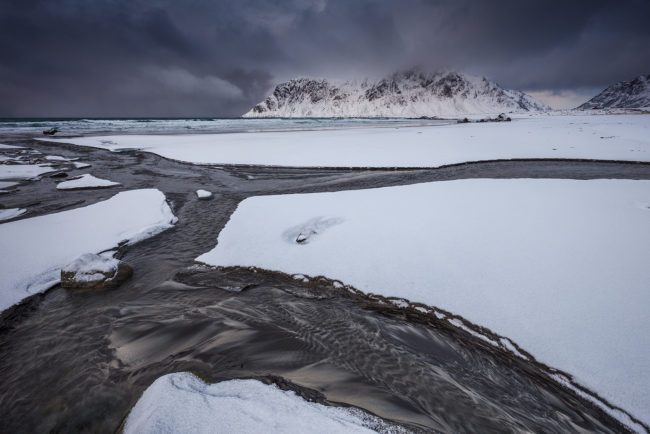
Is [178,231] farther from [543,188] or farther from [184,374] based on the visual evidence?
[543,188]

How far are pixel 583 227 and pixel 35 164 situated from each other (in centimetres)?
2226

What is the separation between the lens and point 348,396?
2.41 meters

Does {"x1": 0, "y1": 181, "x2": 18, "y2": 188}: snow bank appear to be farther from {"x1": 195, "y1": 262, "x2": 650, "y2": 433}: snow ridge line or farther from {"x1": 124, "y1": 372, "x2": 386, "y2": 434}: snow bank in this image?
{"x1": 124, "y1": 372, "x2": 386, "y2": 434}: snow bank

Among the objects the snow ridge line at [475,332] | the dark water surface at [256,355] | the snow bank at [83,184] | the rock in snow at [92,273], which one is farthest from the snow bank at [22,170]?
the snow ridge line at [475,332]

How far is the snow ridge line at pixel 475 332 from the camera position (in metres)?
2.17

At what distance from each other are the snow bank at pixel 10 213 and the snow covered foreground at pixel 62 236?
2.71 ft

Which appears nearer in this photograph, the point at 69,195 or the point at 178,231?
the point at 178,231

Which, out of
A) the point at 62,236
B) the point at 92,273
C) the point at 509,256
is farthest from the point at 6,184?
the point at 509,256

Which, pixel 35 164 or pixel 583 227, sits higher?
pixel 583 227

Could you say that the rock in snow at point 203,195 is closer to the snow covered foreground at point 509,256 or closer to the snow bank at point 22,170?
the snow covered foreground at point 509,256

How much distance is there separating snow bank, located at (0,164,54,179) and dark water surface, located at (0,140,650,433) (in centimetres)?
1189

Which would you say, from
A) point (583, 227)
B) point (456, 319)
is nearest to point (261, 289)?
point (456, 319)

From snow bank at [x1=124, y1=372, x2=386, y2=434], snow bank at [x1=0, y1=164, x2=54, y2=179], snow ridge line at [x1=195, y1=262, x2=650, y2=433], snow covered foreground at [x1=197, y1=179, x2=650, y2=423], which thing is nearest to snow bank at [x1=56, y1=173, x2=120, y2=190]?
snow bank at [x1=0, y1=164, x2=54, y2=179]

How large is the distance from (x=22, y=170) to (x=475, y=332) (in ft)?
61.8
